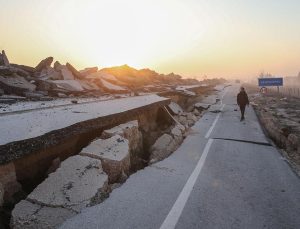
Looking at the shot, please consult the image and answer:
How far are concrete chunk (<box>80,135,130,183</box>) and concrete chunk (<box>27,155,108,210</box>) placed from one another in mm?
204

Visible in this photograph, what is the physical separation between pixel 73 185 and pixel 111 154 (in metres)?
1.33

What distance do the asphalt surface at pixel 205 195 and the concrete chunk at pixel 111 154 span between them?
280mm

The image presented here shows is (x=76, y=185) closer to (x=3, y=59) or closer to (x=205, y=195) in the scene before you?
(x=205, y=195)

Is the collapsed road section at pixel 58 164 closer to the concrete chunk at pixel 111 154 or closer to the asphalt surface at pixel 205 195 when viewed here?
the concrete chunk at pixel 111 154

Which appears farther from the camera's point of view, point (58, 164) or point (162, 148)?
point (162, 148)

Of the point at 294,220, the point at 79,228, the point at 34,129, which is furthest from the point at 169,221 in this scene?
the point at 34,129

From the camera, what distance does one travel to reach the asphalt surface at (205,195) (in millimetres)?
4566

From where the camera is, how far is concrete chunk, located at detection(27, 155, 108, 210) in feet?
14.8

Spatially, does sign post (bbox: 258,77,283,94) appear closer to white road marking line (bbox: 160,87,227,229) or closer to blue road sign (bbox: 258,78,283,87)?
blue road sign (bbox: 258,78,283,87)

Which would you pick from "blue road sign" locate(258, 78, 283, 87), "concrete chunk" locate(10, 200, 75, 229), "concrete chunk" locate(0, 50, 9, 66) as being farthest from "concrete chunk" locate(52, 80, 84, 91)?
"blue road sign" locate(258, 78, 283, 87)

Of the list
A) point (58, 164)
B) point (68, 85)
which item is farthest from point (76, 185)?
point (68, 85)

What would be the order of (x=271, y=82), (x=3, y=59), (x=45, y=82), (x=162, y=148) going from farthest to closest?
(x=271, y=82) → (x=3, y=59) → (x=45, y=82) → (x=162, y=148)

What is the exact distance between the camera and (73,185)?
488 cm

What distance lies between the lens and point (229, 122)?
16.4 metres
